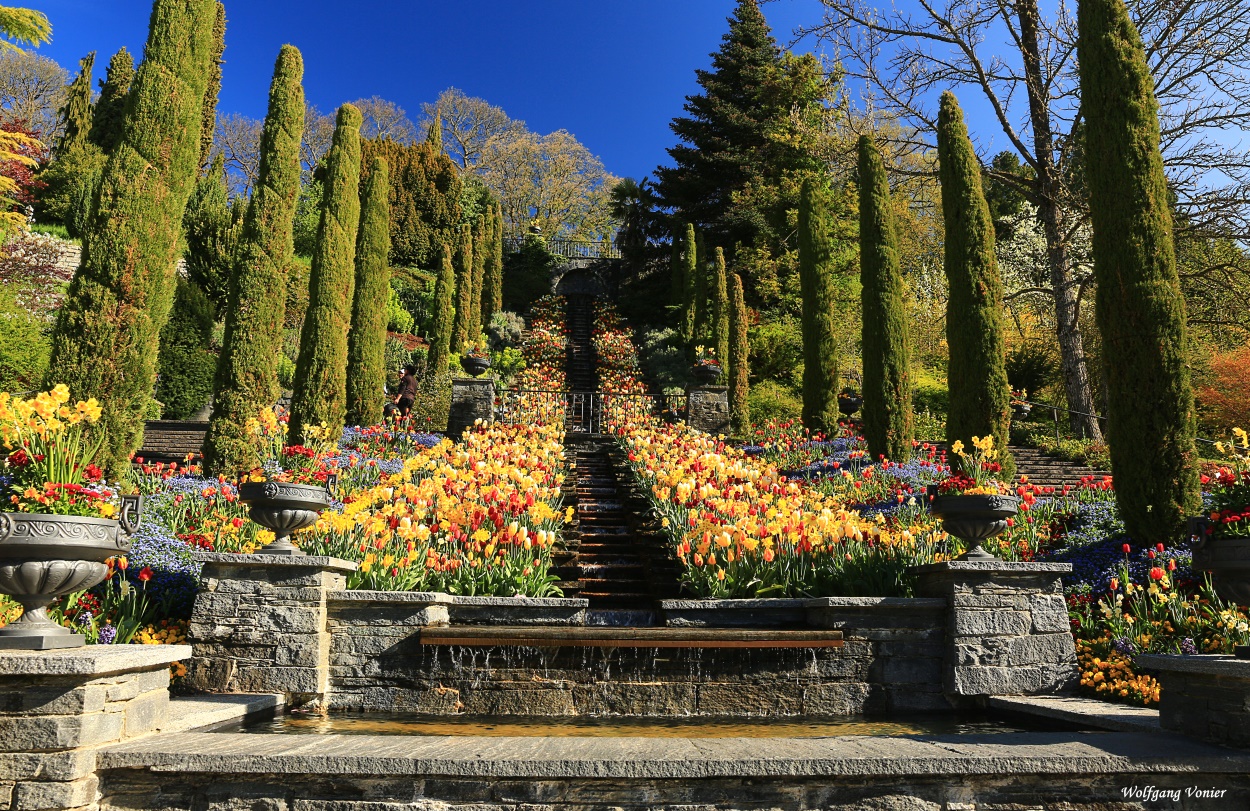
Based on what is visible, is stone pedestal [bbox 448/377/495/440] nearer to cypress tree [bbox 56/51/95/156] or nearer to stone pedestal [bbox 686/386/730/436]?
stone pedestal [bbox 686/386/730/436]

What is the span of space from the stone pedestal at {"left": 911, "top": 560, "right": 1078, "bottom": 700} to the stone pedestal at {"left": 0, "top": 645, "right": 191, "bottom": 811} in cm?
483

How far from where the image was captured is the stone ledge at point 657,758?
2.96 metres

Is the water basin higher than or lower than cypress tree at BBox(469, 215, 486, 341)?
lower

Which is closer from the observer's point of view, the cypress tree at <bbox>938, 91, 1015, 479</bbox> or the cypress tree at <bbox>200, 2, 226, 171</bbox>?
the cypress tree at <bbox>938, 91, 1015, 479</bbox>

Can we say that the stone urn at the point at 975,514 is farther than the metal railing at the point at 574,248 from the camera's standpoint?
No

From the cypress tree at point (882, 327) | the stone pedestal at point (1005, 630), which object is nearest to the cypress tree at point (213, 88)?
the cypress tree at point (882, 327)

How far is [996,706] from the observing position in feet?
16.2

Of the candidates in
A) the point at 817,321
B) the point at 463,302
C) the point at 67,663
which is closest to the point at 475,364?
the point at 817,321

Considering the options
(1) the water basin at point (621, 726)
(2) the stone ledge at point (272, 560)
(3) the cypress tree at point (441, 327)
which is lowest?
(1) the water basin at point (621, 726)

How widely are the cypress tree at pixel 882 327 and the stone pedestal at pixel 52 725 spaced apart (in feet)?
36.9

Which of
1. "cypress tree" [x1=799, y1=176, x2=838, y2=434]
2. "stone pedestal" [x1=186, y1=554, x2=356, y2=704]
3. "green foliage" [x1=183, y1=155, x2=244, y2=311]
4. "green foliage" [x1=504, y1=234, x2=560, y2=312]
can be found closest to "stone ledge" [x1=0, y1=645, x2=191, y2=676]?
"stone pedestal" [x1=186, y1=554, x2=356, y2=704]

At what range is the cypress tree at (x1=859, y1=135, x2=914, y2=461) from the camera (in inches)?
488

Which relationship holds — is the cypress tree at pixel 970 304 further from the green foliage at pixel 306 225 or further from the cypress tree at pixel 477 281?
the green foliage at pixel 306 225

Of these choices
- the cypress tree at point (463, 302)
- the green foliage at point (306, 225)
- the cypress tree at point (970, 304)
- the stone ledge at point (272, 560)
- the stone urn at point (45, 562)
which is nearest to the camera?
the stone urn at point (45, 562)
